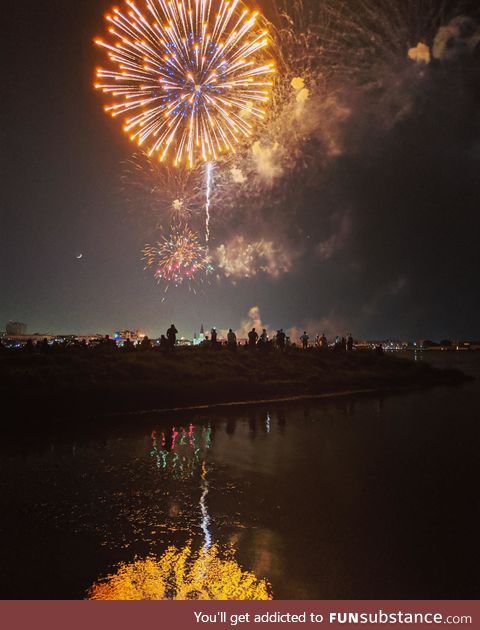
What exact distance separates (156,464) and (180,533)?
168 inches

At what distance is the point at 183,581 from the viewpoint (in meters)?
5.85

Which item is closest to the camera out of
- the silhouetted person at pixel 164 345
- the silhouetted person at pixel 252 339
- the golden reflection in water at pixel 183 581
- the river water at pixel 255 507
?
the golden reflection in water at pixel 183 581

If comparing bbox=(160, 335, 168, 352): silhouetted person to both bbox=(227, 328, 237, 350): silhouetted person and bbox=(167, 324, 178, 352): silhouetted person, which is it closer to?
bbox=(167, 324, 178, 352): silhouetted person

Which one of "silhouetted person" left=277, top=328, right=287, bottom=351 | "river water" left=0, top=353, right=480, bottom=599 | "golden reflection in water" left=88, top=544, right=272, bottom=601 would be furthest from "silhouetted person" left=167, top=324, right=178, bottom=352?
"golden reflection in water" left=88, top=544, right=272, bottom=601

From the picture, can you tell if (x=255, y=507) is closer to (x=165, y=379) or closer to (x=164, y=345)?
(x=165, y=379)

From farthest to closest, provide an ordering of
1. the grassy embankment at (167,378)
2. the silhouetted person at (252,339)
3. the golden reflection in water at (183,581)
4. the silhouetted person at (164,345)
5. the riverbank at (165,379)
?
1. the silhouetted person at (252,339)
2. the silhouetted person at (164,345)
3. the grassy embankment at (167,378)
4. the riverbank at (165,379)
5. the golden reflection in water at (183,581)

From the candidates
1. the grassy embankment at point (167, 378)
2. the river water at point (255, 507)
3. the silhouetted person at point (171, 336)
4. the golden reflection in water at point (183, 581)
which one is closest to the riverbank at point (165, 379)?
the grassy embankment at point (167, 378)

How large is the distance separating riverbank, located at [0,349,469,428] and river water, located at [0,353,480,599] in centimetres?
312

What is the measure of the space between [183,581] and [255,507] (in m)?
2.93

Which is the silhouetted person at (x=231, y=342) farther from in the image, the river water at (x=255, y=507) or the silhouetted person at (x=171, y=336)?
the river water at (x=255, y=507)

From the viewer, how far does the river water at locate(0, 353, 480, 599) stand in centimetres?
609

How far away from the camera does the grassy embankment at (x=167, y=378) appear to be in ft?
61.5

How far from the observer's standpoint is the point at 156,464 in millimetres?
11516

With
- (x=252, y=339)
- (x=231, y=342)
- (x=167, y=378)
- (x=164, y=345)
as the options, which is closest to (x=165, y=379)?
(x=167, y=378)
